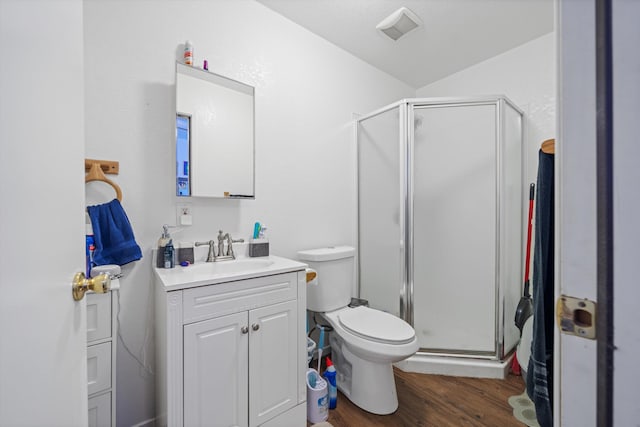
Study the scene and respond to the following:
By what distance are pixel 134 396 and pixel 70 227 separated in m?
1.21

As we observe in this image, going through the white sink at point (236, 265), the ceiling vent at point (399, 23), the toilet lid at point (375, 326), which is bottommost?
the toilet lid at point (375, 326)

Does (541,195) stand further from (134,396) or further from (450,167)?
(134,396)

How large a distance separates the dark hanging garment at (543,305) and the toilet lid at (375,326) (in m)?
0.71

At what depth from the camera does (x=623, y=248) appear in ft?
1.01

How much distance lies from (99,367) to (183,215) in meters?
0.72

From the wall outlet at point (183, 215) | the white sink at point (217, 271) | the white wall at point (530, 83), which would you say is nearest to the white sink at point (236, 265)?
the white sink at point (217, 271)

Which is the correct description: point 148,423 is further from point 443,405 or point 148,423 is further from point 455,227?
point 455,227

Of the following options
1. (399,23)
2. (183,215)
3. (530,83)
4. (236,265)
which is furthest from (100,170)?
(530,83)

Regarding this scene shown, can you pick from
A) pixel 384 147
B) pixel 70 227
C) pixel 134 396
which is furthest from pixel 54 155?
pixel 384 147

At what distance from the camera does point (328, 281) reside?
71.9 inches

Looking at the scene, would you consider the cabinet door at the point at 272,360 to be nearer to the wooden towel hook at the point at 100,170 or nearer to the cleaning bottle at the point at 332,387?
the cleaning bottle at the point at 332,387

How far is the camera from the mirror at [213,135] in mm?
1436

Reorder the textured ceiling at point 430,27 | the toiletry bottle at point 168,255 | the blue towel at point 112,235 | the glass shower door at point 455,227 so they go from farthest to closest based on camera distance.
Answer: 1. the glass shower door at point 455,227
2. the textured ceiling at point 430,27
3. the toiletry bottle at point 168,255
4. the blue towel at point 112,235

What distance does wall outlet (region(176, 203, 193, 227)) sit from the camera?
1445mm
